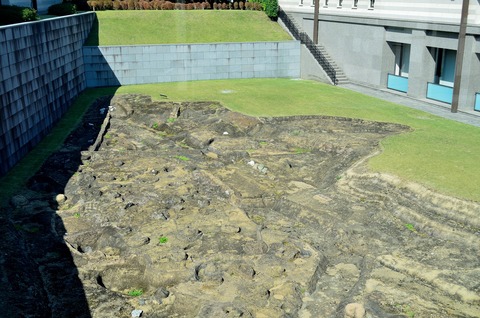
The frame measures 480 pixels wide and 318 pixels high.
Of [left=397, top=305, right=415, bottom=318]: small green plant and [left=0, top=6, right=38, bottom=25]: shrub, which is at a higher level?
[left=0, top=6, right=38, bottom=25]: shrub

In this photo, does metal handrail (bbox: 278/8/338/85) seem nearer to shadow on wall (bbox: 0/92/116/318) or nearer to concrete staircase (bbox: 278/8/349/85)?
concrete staircase (bbox: 278/8/349/85)

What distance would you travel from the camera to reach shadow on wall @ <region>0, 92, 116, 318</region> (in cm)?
1014

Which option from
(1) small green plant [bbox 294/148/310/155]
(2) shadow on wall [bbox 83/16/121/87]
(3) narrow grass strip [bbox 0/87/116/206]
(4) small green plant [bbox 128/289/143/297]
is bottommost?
(4) small green plant [bbox 128/289/143/297]

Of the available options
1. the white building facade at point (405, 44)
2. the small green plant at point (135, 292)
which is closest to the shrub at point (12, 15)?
the small green plant at point (135, 292)

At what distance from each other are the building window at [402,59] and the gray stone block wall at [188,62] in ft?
20.8

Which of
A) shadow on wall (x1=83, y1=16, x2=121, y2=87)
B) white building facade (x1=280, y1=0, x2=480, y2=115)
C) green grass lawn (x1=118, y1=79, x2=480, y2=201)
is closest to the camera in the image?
green grass lawn (x1=118, y1=79, x2=480, y2=201)

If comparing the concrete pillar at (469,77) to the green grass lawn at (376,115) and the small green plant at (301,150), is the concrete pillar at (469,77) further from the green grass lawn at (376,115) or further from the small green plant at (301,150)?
the small green plant at (301,150)

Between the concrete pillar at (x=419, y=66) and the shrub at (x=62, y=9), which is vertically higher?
the shrub at (x=62, y=9)

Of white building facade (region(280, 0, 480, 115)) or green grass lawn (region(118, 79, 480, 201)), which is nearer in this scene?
green grass lawn (region(118, 79, 480, 201))

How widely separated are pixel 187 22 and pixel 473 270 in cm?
2703

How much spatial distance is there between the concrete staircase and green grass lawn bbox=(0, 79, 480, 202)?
1193mm

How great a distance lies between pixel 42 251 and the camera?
40.8ft

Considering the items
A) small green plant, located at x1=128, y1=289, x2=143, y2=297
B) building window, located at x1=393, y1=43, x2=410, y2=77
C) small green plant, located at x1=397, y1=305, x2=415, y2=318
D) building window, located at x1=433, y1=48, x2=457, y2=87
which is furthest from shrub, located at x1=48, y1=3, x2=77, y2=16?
small green plant, located at x1=397, y1=305, x2=415, y2=318

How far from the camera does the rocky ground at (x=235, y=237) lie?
10.3m
